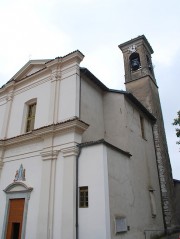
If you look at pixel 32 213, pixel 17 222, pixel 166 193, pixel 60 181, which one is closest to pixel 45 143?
pixel 60 181

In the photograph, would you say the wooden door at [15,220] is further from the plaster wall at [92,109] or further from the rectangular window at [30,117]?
the plaster wall at [92,109]

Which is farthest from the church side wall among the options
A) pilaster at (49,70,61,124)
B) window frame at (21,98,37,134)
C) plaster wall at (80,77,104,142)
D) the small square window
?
the small square window

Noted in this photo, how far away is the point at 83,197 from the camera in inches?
310

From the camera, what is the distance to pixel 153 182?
41.0 feet

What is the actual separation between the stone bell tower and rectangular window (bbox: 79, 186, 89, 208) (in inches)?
268

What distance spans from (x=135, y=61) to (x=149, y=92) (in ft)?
13.4

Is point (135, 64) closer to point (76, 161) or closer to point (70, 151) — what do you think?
point (70, 151)

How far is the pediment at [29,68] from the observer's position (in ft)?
40.2

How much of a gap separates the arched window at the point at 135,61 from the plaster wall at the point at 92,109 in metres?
7.93

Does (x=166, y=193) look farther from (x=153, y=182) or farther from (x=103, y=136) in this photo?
(x=103, y=136)

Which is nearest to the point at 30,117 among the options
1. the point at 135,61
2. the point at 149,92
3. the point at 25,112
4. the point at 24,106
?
the point at 25,112

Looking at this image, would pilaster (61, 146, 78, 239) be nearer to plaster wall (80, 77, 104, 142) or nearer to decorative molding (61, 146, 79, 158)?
decorative molding (61, 146, 79, 158)

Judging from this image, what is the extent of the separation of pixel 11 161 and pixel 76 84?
4677mm

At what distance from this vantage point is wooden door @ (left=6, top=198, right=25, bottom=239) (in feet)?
30.4
